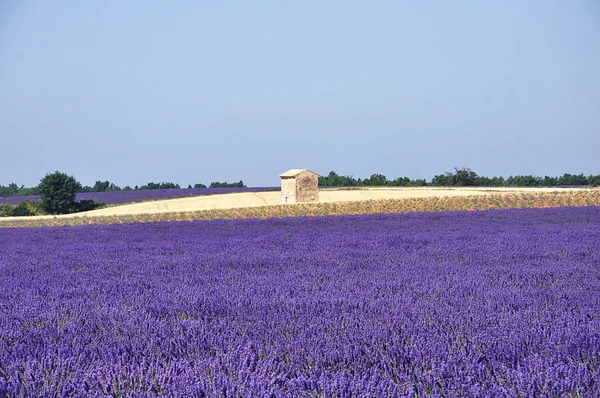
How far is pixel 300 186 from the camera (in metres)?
30.7

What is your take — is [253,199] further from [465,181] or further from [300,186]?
[465,181]

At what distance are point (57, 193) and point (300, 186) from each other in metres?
13.3

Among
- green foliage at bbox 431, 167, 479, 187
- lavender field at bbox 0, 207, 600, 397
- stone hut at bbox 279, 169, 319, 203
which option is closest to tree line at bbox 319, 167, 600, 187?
green foliage at bbox 431, 167, 479, 187

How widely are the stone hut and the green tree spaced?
11.9 meters

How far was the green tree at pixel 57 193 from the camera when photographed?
109ft

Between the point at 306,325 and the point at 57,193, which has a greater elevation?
the point at 57,193

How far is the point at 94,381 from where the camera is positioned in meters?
2.56

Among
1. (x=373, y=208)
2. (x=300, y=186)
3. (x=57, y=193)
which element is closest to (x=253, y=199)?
(x=300, y=186)

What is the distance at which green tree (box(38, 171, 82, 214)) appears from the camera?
1307 inches

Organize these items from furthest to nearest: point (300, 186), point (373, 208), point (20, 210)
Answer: point (20, 210) → point (300, 186) → point (373, 208)

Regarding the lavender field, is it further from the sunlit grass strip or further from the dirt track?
the dirt track

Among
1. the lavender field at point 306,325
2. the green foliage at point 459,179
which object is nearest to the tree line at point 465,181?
the green foliage at point 459,179

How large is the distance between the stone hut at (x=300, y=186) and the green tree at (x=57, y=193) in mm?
11857

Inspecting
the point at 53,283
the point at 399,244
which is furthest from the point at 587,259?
the point at 53,283
